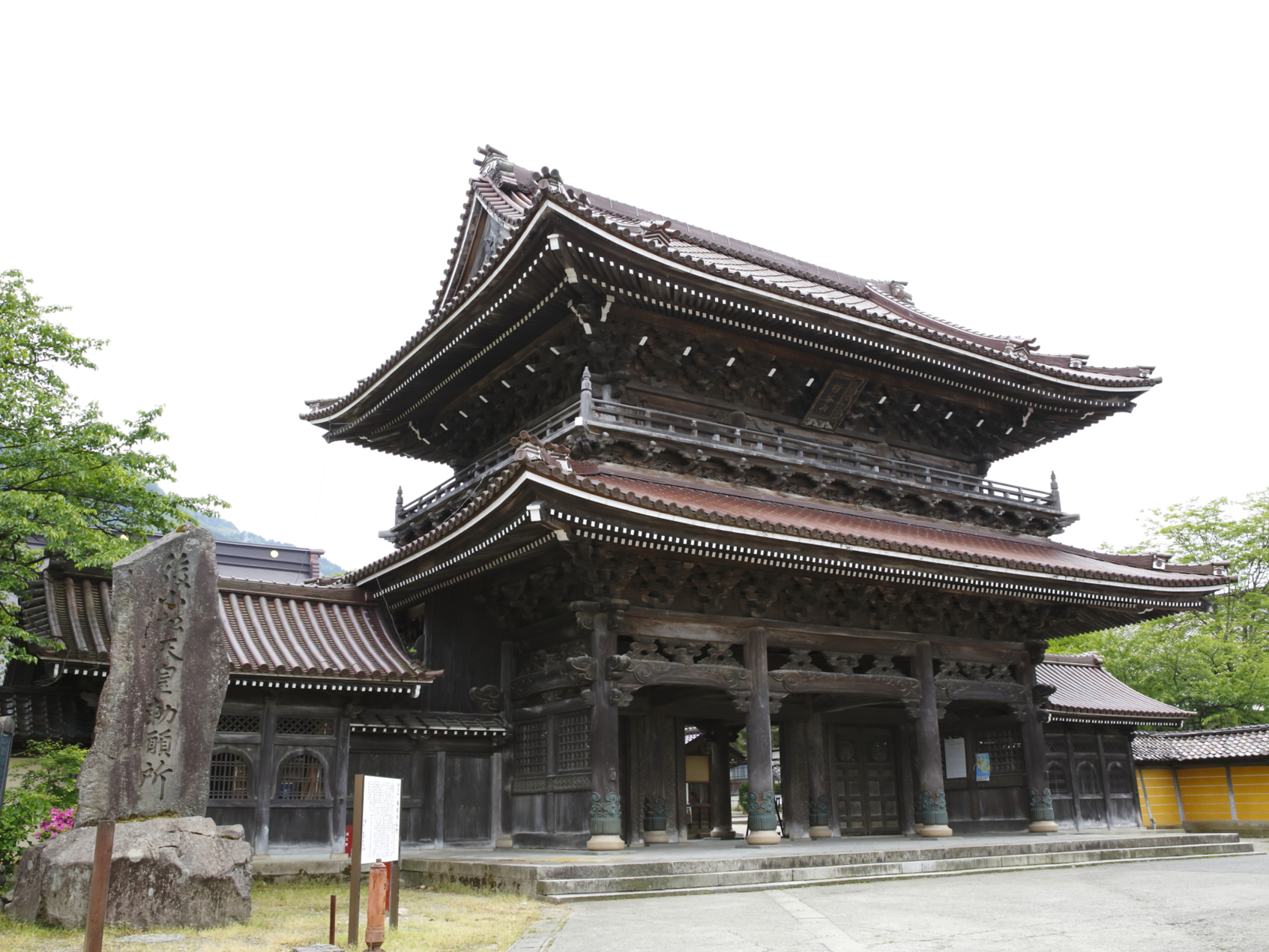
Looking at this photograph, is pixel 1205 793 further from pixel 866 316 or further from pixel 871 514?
pixel 866 316

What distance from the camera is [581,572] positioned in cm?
1383

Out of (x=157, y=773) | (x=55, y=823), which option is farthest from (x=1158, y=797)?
(x=55, y=823)

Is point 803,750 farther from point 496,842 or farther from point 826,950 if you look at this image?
point 826,950

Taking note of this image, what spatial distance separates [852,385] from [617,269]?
5890mm

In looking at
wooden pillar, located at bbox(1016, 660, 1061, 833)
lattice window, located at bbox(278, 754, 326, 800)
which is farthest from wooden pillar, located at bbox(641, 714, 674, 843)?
wooden pillar, located at bbox(1016, 660, 1061, 833)

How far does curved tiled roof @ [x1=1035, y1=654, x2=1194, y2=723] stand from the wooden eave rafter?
21.5ft

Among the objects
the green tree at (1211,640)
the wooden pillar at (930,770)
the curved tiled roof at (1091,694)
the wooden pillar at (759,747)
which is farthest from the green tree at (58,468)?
the green tree at (1211,640)

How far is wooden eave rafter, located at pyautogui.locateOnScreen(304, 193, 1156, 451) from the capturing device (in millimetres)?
14078

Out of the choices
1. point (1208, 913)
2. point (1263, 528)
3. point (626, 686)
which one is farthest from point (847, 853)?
point (1263, 528)

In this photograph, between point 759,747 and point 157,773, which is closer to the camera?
point 157,773

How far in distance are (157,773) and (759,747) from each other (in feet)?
28.1

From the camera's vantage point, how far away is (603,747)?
13695 mm

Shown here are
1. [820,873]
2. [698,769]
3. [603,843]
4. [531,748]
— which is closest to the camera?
[820,873]

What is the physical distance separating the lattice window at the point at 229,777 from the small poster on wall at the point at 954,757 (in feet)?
43.6
